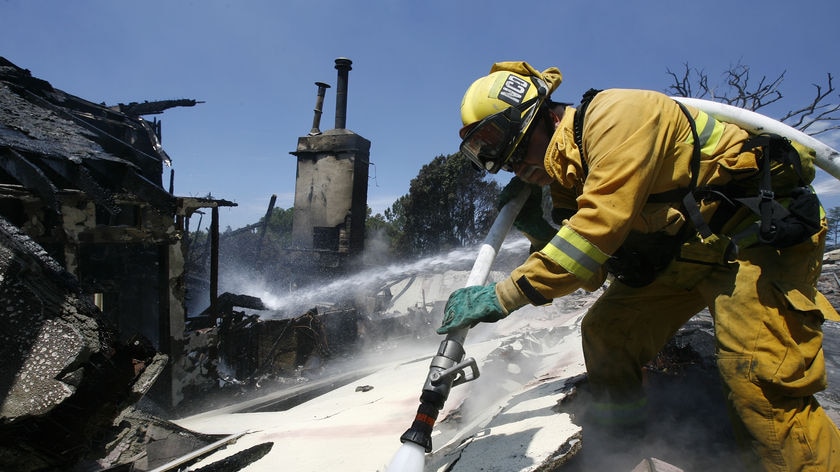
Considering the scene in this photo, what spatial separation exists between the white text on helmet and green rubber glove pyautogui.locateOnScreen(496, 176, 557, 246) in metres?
0.56

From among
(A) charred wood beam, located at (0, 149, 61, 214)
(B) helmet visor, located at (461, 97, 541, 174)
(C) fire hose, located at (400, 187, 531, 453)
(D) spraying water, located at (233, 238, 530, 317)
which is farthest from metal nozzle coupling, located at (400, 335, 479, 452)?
(D) spraying water, located at (233, 238, 530, 317)

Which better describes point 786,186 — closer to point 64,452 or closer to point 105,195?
point 64,452

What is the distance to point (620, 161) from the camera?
1580mm

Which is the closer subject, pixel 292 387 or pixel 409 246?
pixel 292 387

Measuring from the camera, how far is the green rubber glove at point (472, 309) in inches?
68.1

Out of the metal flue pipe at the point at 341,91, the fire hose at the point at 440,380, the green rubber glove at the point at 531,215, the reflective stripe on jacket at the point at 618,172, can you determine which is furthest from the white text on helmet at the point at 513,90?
the metal flue pipe at the point at 341,91

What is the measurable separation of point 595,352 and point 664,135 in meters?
1.21

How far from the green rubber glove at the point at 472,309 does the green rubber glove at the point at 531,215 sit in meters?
0.78

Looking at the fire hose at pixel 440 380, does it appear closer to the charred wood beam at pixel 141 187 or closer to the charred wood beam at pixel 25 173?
the charred wood beam at pixel 25 173

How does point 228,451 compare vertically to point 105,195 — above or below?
below

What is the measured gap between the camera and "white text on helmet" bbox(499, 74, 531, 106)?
2006 millimetres

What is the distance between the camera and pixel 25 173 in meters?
4.98

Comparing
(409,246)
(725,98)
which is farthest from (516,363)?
(409,246)

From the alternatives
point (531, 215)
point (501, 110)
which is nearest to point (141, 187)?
point (531, 215)
